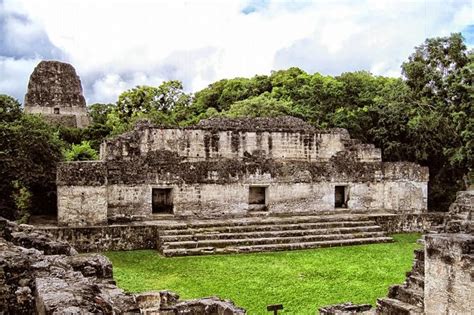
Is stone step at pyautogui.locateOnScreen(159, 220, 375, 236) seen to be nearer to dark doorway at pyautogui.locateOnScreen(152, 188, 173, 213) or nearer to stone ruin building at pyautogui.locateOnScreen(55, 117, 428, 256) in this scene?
stone ruin building at pyautogui.locateOnScreen(55, 117, 428, 256)

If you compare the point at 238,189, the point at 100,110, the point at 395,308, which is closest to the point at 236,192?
the point at 238,189

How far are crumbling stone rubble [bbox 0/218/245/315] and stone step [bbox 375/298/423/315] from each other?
268 centimetres

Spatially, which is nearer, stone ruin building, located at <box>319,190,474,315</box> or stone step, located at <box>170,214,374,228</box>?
stone ruin building, located at <box>319,190,474,315</box>

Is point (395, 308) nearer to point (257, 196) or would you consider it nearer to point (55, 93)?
point (257, 196)

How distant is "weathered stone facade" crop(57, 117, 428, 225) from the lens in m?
15.7

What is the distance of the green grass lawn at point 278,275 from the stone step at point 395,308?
1.08 metres

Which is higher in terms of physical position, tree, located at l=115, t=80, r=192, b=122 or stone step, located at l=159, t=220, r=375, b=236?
tree, located at l=115, t=80, r=192, b=122

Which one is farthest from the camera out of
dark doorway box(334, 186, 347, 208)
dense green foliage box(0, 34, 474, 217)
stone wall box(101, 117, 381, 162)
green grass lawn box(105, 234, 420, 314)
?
dark doorway box(334, 186, 347, 208)

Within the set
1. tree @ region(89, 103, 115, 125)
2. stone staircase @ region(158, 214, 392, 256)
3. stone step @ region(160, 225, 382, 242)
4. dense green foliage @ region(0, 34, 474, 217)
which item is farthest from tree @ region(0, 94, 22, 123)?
tree @ region(89, 103, 115, 125)

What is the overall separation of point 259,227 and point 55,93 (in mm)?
17969

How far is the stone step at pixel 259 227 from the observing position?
594 inches

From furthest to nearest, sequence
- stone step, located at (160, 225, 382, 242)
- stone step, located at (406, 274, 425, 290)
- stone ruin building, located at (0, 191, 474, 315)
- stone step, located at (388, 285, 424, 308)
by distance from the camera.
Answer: stone step, located at (160, 225, 382, 242), stone step, located at (406, 274, 425, 290), stone step, located at (388, 285, 424, 308), stone ruin building, located at (0, 191, 474, 315)

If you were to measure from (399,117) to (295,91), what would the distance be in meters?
12.4

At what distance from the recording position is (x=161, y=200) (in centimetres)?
1805
